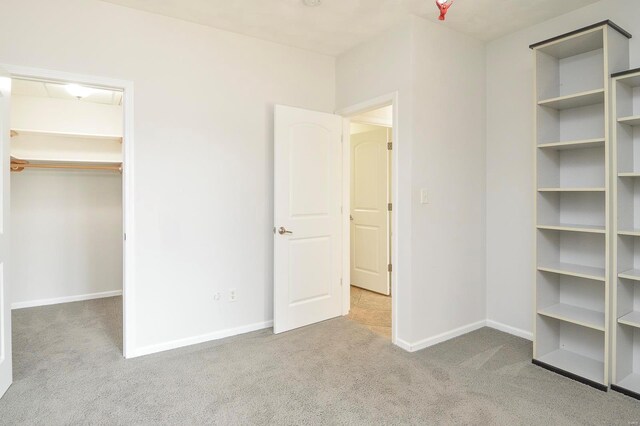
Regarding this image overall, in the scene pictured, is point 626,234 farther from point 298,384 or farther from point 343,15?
point 343,15

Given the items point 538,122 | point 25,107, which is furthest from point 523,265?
point 25,107

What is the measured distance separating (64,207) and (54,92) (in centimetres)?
130

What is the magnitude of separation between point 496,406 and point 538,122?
1.92 meters

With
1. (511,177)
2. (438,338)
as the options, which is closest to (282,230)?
(438,338)

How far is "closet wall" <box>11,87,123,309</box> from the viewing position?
4.09 metres

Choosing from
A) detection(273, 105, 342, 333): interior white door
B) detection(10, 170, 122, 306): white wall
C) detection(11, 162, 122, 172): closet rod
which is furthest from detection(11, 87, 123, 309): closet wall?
detection(273, 105, 342, 333): interior white door

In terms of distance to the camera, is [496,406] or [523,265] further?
[523,265]

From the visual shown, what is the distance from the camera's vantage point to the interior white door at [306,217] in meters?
3.25

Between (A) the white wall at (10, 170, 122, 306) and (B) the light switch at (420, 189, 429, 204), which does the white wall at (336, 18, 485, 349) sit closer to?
(B) the light switch at (420, 189, 429, 204)

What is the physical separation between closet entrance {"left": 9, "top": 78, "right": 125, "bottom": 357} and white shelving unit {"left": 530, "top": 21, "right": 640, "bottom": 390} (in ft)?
13.1

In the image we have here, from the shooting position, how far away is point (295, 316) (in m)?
3.35

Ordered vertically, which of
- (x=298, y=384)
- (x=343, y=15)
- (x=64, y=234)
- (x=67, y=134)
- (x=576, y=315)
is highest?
(x=343, y=15)

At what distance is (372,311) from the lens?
389 cm

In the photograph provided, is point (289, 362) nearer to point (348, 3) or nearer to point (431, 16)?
point (348, 3)
